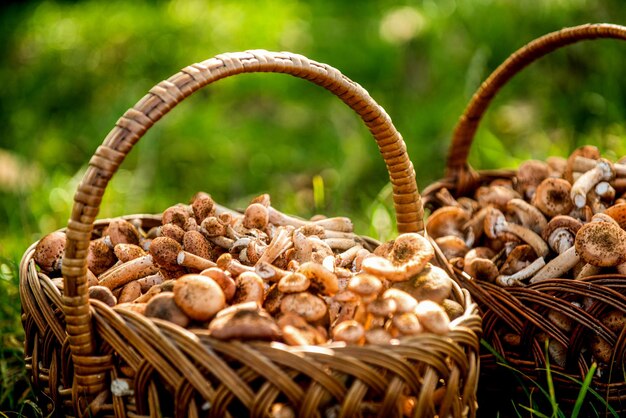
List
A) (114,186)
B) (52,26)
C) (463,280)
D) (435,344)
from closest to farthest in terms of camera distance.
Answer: (435,344) → (463,280) → (114,186) → (52,26)

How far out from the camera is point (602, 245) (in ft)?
5.29

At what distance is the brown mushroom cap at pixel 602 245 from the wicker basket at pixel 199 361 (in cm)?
42

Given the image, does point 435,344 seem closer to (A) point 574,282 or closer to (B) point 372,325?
(B) point 372,325

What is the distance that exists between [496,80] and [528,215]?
0.53 meters

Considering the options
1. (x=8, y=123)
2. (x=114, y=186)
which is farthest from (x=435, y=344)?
(x=8, y=123)

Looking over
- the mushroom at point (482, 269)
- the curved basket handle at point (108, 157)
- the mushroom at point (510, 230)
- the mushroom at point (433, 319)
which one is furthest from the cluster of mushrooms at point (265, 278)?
the mushroom at point (510, 230)

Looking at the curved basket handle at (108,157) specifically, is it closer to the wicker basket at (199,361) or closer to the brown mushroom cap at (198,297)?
the wicker basket at (199,361)

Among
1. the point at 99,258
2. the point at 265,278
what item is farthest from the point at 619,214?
the point at 99,258

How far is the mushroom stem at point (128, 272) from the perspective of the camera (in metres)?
1.62

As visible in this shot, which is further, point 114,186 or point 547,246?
point 114,186

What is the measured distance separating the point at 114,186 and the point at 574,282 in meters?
3.02

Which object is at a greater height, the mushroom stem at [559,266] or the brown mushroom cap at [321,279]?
the brown mushroom cap at [321,279]

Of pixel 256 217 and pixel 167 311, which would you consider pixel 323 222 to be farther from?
pixel 167 311

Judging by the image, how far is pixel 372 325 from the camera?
1.33 metres
